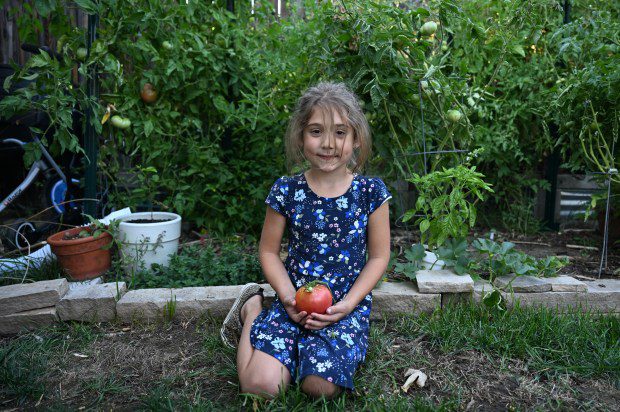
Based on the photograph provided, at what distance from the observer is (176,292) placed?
233 cm

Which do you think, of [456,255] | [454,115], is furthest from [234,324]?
[454,115]

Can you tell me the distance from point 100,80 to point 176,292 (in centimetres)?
140

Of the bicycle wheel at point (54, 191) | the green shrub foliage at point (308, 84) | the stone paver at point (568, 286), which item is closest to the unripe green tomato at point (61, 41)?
the green shrub foliage at point (308, 84)

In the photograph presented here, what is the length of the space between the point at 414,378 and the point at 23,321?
1.80 m

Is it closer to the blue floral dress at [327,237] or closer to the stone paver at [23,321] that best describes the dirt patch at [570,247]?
A: the blue floral dress at [327,237]

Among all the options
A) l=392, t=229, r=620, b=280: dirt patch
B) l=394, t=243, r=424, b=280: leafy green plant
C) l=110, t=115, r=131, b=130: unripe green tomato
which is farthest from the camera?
l=110, t=115, r=131, b=130: unripe green tomato

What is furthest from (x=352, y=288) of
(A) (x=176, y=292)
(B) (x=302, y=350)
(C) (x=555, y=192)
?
(C) (x=555, y=192)

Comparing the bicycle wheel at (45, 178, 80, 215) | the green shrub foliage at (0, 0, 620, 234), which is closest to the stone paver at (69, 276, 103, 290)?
the green shrub foliage at (0, 0, 620, 234)

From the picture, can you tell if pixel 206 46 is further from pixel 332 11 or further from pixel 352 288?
pixel 352 288

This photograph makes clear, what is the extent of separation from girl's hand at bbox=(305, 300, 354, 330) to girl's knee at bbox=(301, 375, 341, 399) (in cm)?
18

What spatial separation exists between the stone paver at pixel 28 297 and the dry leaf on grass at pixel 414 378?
5.37ft

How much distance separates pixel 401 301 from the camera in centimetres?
226

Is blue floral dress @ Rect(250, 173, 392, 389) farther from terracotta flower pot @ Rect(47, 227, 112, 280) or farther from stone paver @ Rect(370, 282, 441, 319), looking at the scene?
terracotta flower pot @ Rect(47, 227, 112, 280)

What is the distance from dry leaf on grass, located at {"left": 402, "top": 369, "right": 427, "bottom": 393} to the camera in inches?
68.9
